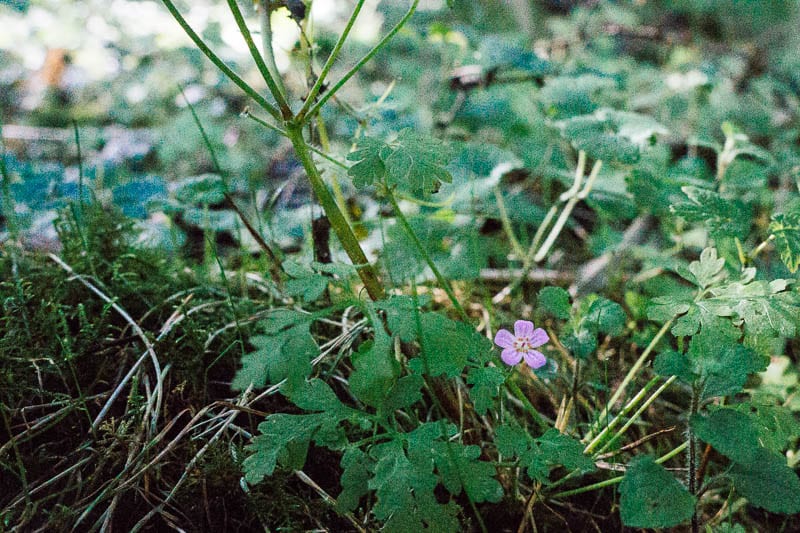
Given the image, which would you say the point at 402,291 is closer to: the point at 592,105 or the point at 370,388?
the point at 370,388

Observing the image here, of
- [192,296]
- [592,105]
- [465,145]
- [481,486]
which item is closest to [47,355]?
[192,296]

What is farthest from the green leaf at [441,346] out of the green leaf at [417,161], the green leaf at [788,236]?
the green leaf at [788,236]

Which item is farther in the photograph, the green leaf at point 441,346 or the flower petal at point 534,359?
the flower petal at point 534,359

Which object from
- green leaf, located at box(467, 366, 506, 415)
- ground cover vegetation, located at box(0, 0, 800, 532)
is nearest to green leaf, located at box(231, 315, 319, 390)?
ground cover vegetation, located at box(0, 0, 800, 532)

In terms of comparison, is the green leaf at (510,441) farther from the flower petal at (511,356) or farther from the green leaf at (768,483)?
the green leaf at (768,483)

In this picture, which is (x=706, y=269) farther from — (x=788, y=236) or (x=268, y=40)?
(x=268, y=40)

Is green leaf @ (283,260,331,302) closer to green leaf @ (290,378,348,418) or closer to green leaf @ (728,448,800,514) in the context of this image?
green leaf @ (290,378,348,418)

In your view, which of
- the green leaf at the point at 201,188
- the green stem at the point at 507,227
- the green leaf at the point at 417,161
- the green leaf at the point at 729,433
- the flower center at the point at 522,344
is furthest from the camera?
the green stem at the point at 507,227
